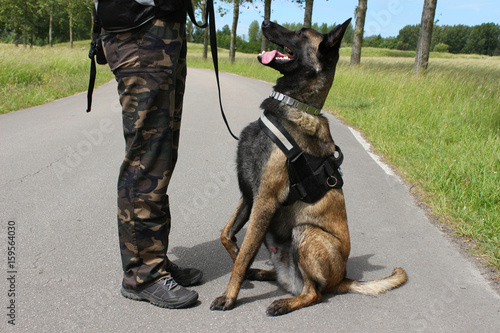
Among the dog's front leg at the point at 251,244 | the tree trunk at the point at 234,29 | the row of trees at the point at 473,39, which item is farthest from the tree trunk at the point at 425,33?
the row of trees at the point at 473,39

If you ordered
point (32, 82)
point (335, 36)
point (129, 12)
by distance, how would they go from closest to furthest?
point (129, 12) < point (335, 36) < point (32, 82)

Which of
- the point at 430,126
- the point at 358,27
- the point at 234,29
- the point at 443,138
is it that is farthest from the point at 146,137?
the point at 234,29

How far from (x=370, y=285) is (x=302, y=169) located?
1.01 meters

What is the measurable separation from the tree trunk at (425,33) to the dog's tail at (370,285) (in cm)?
1251

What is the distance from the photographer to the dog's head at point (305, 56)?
9.24 ft

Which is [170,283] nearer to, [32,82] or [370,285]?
[370,285]

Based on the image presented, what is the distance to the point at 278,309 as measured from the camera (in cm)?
262

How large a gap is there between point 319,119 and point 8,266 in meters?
2.50

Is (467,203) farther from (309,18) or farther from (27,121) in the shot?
(309,18)

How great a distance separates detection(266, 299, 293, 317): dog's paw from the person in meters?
0.51

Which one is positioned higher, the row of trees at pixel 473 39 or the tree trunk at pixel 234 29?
the row of trees at pixel 473 39

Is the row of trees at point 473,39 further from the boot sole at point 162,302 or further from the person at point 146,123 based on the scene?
the boot sole at point 162,302

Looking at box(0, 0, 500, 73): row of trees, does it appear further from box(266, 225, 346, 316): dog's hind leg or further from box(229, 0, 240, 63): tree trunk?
box(266, 225, 346, 316): dog's hind leg

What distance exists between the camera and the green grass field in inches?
171
